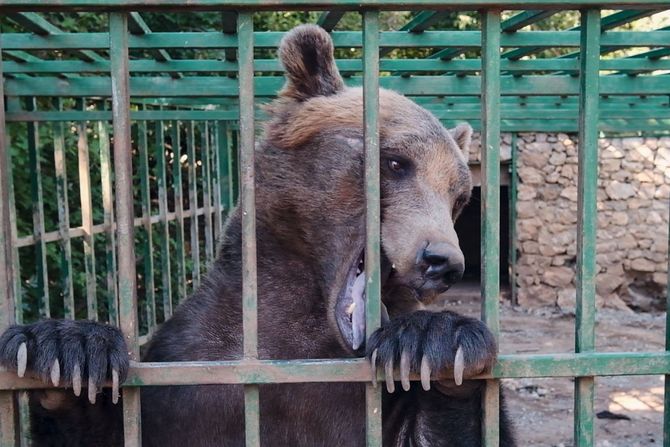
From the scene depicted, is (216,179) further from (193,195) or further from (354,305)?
(354,305)

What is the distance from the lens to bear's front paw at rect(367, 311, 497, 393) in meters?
2.05

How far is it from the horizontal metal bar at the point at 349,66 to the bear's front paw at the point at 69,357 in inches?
111

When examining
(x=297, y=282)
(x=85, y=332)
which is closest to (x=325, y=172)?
(x=297, y=282)

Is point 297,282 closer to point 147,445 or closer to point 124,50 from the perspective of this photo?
point 147,445

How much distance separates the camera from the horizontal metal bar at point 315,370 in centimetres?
203

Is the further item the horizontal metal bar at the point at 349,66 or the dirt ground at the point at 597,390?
the dirt ground at the point at 597,390

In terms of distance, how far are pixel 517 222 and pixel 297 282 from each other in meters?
11.4

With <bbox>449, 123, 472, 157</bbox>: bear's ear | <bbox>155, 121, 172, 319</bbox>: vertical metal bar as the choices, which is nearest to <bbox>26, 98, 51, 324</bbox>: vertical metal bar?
<bbox>155, 121, 172, 319</bbox>: vertical metal bar

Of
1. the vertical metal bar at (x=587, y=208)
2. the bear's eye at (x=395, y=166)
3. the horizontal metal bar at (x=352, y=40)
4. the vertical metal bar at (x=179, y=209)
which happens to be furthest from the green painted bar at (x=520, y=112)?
the vertical metal bar at (x=587, y=208)

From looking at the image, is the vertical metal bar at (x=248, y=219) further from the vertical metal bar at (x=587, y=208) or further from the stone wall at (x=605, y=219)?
the stone wall at (x=605, y=219)

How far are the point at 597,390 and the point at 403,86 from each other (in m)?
4.91

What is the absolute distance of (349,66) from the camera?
4910 millimetres

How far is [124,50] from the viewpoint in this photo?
201cm

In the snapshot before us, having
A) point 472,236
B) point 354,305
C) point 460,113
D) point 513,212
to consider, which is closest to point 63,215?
point 460,113
